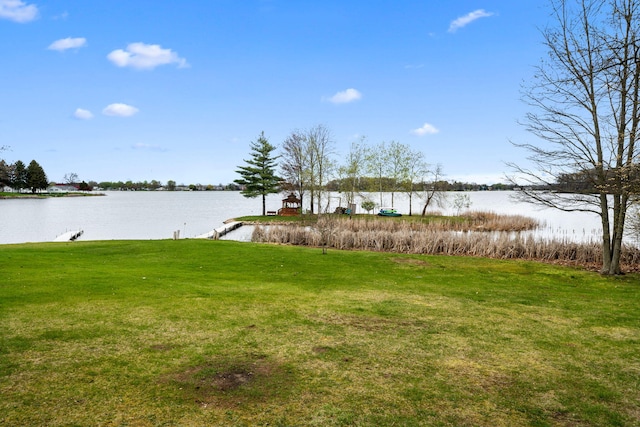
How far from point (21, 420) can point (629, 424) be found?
604 centimetres

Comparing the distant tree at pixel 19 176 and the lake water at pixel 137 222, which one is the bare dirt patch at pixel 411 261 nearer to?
the lake water at pixel 137 222

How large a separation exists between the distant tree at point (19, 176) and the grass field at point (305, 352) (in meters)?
131

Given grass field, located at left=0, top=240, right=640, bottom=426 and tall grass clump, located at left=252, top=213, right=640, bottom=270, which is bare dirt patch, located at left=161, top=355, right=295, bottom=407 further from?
tall grass clump, located at left=252, top=213, right=640, bottom=270

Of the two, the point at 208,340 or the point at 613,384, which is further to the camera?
the point at 208,340

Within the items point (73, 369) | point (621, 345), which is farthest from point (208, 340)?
point (621, 345)

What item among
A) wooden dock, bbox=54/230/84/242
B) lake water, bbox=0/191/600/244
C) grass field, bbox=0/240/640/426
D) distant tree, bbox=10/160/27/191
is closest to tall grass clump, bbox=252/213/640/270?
lake water, bbox=0/191/600/244

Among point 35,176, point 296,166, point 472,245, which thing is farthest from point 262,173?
point 35,176

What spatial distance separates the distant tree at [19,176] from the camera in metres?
→ 118

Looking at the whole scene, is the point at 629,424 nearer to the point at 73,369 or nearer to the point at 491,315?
the point at 491,315

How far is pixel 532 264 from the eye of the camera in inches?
675

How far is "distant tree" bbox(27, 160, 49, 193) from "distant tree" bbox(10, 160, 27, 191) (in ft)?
3.33

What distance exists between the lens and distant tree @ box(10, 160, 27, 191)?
11772 centimetres

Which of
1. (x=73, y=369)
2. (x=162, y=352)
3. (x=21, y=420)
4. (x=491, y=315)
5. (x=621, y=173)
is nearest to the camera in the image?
(x=21, y=420)

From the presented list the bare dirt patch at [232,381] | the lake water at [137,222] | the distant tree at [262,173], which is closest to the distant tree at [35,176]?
the lake water at [137,222]
